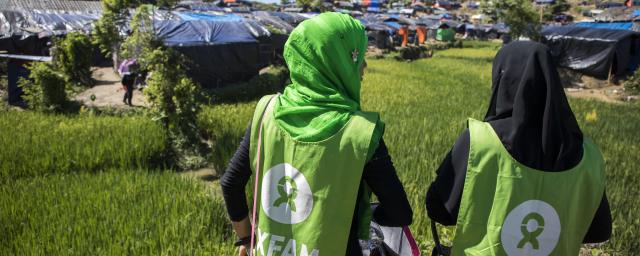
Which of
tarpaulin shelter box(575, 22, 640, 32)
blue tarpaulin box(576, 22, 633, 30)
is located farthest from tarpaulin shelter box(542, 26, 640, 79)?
tarpaulin shelter box(575, 22, 640, 32)

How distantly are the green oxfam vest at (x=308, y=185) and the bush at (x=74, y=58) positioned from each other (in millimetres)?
11468

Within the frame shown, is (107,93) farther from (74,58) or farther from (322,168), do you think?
(322,168)

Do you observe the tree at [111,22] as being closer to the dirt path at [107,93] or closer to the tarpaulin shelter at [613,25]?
the dirt path at [107,93]

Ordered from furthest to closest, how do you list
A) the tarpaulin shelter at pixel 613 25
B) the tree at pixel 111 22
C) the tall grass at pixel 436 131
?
the tarpaulin shelter at pixel 613 25 < the tree at pixel 111 22 < the tall grass at pixel 436 131

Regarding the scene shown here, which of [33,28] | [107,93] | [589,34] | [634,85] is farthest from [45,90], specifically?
[589,34]

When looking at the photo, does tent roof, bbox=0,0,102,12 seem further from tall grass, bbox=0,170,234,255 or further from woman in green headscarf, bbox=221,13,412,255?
woman in green headscarf, bbox=221,13,412,255

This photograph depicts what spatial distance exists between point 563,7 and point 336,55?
63.9m

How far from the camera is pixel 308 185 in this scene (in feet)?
4.31

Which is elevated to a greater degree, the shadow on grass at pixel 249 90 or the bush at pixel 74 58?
the bush at pixel 74 58

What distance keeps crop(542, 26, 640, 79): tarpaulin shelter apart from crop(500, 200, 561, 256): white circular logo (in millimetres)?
16118

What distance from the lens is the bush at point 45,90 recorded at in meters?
7.53

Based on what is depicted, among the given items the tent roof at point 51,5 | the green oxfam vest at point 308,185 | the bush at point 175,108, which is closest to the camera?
the green oxfam vest at point 308,185

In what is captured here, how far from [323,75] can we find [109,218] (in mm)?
2513

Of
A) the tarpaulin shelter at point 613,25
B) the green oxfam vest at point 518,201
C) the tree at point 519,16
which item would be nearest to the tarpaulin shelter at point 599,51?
the tree at point 519,16
